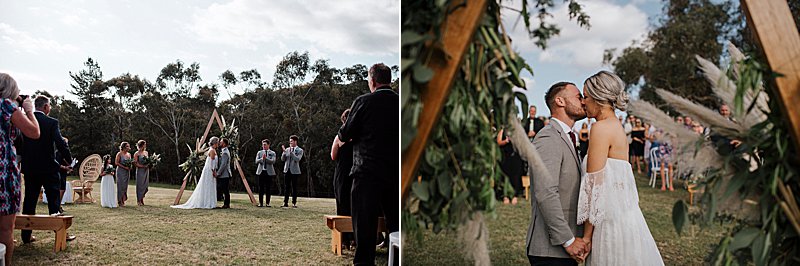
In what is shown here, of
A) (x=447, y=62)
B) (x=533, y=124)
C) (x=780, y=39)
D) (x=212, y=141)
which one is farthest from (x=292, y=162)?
(x=533, y=124)

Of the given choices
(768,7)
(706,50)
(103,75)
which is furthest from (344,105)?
(706,50)

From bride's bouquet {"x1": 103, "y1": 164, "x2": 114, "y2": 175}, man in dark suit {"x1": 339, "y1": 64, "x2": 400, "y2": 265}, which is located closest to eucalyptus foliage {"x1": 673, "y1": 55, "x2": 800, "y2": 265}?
man in dark suit {"x1": 339, "y1": 64, "x2": 400, "y2": 265}

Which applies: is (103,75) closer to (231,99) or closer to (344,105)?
(231,99)

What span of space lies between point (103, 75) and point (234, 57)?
643mm

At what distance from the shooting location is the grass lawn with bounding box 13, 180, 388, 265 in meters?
3.00

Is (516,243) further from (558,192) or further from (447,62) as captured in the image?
(447,62)

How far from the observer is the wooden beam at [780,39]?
1763 millimetres

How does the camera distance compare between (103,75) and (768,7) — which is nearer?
(768,7)

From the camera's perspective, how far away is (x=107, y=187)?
304 centimetres

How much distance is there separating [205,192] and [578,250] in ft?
5.68

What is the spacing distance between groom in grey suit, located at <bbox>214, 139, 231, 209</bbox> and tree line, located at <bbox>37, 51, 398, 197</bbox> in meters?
0.07

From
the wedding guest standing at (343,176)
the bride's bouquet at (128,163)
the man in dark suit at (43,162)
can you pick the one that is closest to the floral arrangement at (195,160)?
the bride's bouquet at (128,163)

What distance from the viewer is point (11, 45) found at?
2873 millimetres

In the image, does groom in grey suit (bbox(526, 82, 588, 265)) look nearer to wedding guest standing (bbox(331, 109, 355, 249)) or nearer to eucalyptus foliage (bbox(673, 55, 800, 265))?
eucalyptus foliage (bbox(673, 55, 800, 265))
